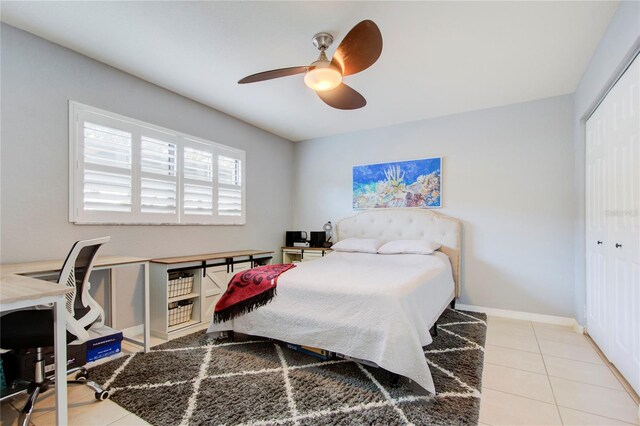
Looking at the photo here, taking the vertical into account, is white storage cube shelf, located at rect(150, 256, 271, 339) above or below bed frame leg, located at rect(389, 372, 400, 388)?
above

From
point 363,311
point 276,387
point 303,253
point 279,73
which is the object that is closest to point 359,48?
point 279,73

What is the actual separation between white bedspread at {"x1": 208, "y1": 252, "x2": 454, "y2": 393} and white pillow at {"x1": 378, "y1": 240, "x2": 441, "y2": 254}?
1.94 feet

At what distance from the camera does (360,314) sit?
2.03 meters

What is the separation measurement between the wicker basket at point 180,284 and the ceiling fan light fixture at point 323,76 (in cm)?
227

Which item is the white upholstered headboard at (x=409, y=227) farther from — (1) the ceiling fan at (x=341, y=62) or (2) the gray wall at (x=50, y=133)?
(2) the gray wall at (x=50, y=133)

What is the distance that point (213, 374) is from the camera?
7.04ft

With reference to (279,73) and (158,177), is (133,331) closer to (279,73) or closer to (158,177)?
(158,177)

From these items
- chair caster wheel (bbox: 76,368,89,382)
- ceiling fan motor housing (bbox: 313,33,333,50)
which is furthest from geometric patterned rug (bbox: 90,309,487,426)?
ceiling fan motor housing (bbox: 313,33,333,50)

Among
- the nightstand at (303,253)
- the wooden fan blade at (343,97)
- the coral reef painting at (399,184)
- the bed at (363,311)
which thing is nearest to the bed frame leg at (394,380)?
the bed at (363,311)

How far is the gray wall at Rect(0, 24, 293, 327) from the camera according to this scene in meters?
2.23

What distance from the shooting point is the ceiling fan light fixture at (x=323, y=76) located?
210 cm

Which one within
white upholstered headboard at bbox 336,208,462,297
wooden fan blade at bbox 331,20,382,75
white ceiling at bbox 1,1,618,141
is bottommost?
white upholstered headboard at bbox 336,208,462,297

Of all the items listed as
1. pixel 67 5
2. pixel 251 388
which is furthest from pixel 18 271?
pixel 67 5

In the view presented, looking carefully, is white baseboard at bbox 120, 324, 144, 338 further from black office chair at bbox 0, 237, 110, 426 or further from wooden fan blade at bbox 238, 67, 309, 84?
wooden fan blade at bbox 238, 67, 309, 84
